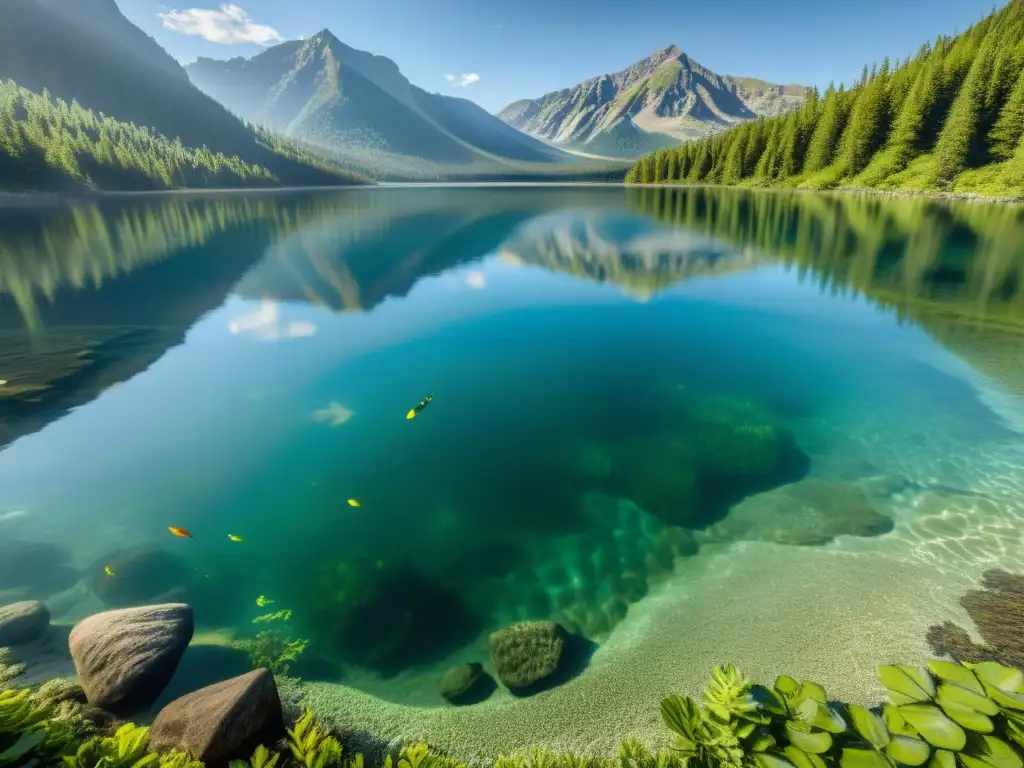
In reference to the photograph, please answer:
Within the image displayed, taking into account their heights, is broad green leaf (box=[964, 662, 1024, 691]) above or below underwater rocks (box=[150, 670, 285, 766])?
above

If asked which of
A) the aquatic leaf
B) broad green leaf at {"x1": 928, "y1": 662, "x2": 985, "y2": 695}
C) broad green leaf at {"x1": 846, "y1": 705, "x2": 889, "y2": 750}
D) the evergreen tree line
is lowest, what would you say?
broad green leaf at {"x1": 846, "y1": 705, "x2": 889, "y2": 750}

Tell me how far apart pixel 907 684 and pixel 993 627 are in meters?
6.95

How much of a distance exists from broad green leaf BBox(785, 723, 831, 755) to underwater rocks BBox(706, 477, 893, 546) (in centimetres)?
842

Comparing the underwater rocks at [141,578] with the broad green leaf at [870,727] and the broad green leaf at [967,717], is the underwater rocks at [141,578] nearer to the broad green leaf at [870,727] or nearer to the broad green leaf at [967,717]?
the broad green leaf at [870,727]

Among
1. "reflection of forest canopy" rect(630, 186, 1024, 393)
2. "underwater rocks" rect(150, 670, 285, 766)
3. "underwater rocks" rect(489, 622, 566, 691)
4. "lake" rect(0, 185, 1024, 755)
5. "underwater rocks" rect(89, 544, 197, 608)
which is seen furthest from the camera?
"reflection of forest canopy" rect(630, 186, 1024, 393)

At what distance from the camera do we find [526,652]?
32.0 feet

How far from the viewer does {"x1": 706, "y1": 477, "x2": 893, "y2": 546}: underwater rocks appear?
43.0 ft

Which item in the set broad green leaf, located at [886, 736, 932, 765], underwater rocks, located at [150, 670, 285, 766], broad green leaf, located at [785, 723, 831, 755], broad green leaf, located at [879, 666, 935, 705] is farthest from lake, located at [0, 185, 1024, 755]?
broad green leaf, located at [886, 736, 932, 765]

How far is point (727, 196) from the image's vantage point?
131625 millimetres

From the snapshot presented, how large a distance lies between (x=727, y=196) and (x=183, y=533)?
490 feet

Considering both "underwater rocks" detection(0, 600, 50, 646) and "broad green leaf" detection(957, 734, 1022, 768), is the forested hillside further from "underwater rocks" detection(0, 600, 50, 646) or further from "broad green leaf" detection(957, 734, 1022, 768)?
"underwater rocks" detection(0, 600, 50, 646)

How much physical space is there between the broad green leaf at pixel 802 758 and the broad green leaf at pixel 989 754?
1.29 metres

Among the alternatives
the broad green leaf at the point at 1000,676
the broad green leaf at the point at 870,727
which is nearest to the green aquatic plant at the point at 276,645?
the broad green leaf at the point at 870,727

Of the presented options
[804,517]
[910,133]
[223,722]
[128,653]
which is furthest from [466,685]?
[910,133]
